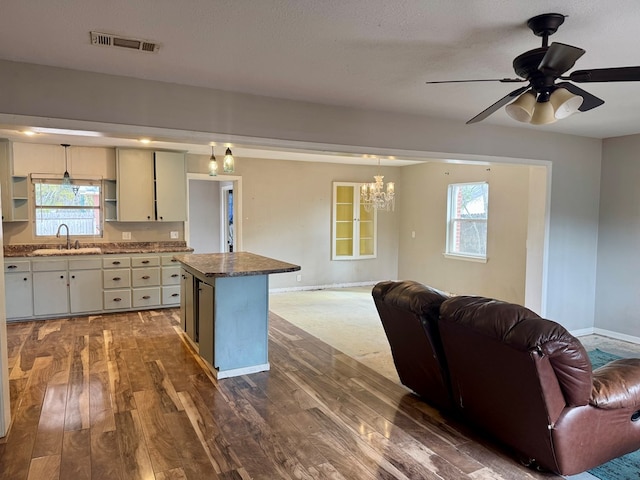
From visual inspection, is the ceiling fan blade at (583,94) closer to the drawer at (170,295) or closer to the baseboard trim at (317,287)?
the drawer at (170,295)

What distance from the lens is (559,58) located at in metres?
2.00

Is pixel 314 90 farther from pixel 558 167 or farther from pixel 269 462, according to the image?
pixel 558 167

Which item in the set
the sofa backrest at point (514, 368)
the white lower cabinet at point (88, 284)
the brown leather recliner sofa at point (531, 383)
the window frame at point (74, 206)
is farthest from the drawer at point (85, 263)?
the sofa backrest at point (514, 368)

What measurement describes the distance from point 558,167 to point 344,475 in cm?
440

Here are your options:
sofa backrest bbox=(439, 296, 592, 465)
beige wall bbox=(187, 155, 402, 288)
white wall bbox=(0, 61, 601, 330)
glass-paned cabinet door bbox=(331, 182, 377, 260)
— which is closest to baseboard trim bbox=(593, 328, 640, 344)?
white wall bbox=(0, 61, 601, 330)

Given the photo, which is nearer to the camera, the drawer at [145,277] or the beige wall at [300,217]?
the drawer at [145,277]

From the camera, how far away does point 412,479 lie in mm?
2312

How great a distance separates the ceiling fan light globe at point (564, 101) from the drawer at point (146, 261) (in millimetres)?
5306

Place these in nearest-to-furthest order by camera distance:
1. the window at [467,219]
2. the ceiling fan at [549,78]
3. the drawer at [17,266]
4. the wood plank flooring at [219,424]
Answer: the ceiling fan at [549,78], the wood plank flooring at [219,424], the drawer at [17,266], the window at [467,219]

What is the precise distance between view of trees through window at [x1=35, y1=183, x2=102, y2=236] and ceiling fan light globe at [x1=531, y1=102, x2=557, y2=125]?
19.4 ft

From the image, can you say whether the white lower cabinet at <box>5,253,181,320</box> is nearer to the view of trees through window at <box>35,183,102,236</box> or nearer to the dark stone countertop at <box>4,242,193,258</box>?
the dark stone countertop at <box>4,242,193,258</box>

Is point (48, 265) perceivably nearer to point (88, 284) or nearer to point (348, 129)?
point (88, 284)

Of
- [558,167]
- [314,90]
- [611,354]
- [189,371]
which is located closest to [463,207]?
[558,167]

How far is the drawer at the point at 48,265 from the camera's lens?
548cm
